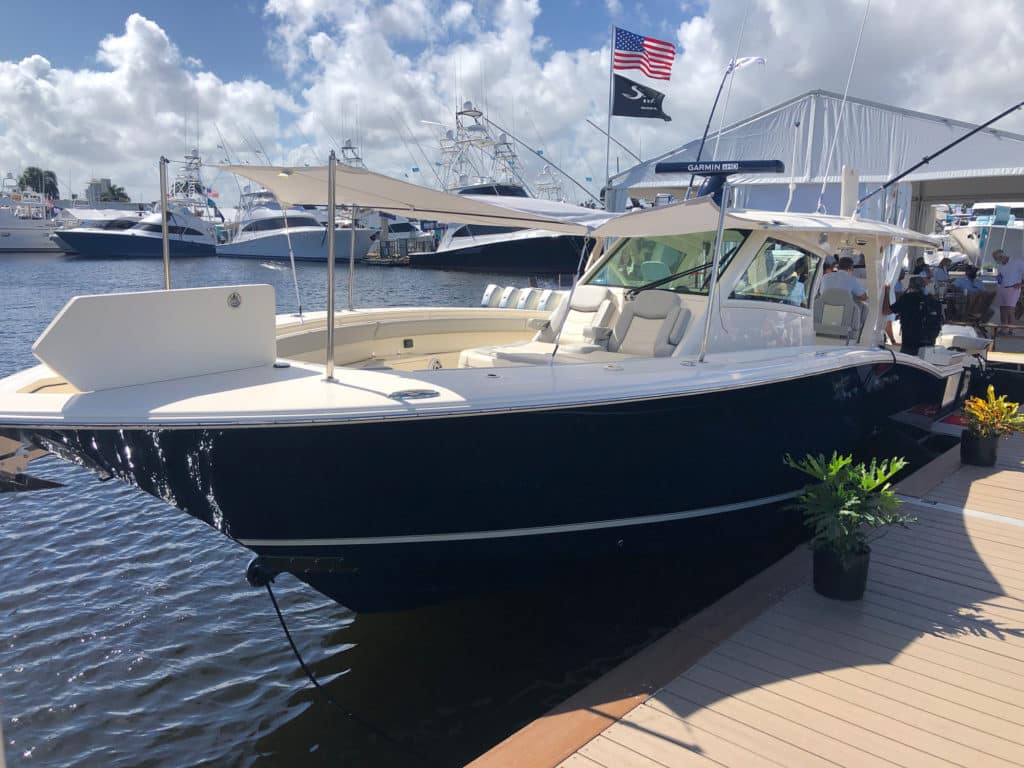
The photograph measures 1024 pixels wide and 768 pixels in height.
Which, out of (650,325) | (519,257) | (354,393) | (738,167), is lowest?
(354,393)

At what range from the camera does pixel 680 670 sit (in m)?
3.69

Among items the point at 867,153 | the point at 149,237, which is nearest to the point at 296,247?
the point at 149,237

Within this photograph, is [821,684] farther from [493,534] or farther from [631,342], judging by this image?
[631,342]

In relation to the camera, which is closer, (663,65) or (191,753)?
(191,753)

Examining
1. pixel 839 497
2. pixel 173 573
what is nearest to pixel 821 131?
pixel 839 497

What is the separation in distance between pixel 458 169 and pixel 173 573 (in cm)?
4998

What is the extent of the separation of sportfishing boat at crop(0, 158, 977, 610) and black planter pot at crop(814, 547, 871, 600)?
2.52ft

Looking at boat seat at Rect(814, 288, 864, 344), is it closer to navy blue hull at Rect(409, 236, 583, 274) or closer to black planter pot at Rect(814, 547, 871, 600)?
black planter pot at Rect(814, 547, 871, 600)

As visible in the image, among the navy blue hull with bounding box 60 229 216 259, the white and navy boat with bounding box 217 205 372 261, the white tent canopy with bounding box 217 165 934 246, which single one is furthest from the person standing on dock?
the navy blue hull with bounding box 60 229 216 259

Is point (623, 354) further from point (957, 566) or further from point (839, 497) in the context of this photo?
point (957, 566)

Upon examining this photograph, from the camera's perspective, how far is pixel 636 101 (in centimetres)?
1005

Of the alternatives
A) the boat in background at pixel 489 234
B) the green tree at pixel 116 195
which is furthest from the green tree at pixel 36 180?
the boat in background at pixel 489 234

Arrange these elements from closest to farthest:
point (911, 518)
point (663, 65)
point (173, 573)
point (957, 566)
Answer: point (911, 518) < point (957, 566) < point (173, 573) < point (663, 65)

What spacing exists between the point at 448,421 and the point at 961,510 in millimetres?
4269
